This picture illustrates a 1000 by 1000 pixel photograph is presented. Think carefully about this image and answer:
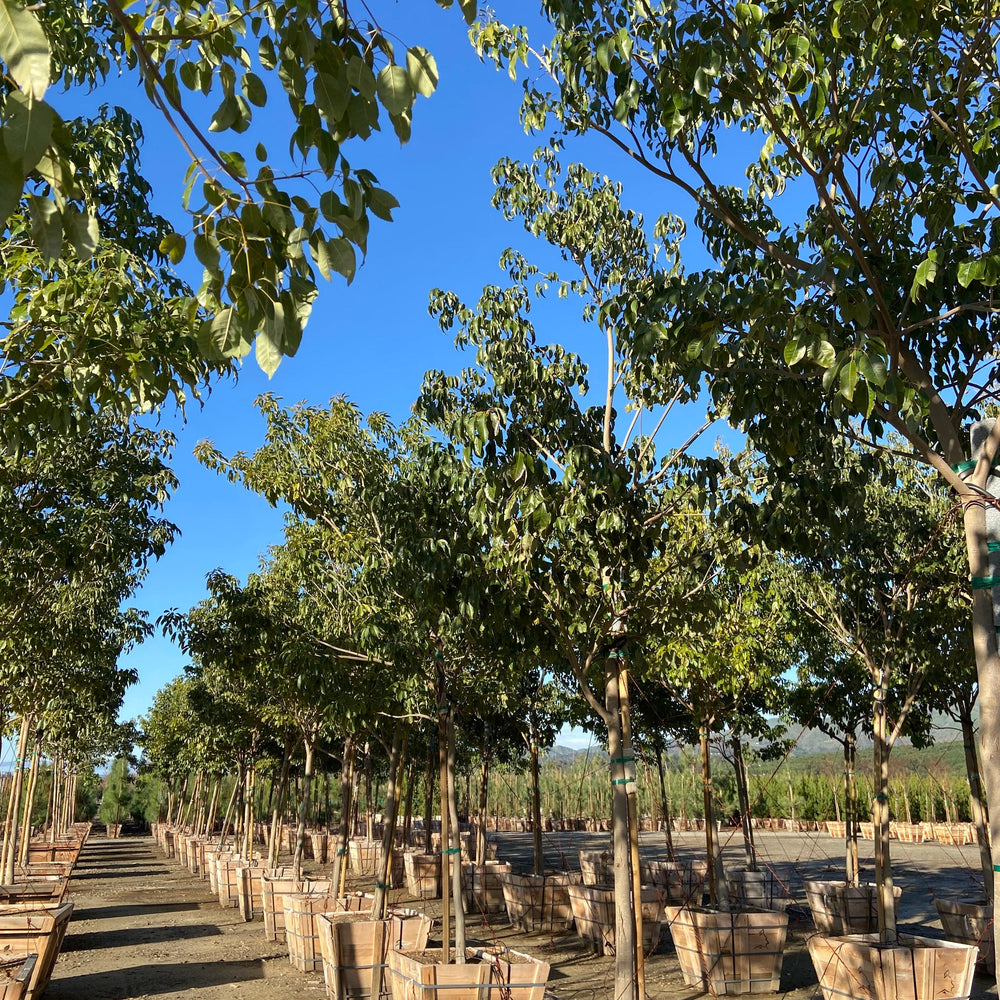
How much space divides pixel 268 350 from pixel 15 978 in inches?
302

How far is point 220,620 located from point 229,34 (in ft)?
32.9

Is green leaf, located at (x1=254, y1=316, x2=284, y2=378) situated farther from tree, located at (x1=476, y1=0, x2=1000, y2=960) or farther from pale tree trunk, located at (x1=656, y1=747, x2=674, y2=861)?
pale tree trunk, located at (x1=656, y1=747, x2=674, y2=861)

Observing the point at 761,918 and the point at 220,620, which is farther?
the point at 220,620

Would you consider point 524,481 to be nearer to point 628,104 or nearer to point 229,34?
point 628,104

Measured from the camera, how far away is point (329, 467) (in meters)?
10.5

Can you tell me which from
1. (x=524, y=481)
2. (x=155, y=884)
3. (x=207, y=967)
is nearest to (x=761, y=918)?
(x=524, y=481)

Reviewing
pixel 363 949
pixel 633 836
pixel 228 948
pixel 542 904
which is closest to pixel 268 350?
pixel 633 836

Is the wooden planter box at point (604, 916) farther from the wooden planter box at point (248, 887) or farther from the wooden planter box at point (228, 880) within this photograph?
the wooden planter box at point (228, 880)

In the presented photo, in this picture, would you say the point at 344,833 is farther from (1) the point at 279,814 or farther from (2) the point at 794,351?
(2) the point at 794,351

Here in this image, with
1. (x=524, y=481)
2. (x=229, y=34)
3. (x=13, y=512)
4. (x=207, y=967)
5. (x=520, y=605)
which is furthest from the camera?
(x=207, y=967)

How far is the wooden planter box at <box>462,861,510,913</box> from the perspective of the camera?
A: 15.7 m

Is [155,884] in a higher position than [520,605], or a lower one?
lower

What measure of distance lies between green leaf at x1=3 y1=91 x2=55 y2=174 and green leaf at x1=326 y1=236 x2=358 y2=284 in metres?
0.77

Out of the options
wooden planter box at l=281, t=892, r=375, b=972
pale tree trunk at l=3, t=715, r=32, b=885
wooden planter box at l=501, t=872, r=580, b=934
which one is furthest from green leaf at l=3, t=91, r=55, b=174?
pale tree trunk at l=3, t=715, r=32, b=885
